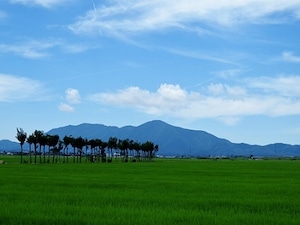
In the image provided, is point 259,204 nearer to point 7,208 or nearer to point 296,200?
point 296,200

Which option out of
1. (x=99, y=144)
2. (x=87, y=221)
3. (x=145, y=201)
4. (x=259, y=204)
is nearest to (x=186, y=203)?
(x=145, y=201)

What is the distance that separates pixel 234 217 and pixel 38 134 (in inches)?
3030

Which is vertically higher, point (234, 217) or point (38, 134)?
point (38, 134)

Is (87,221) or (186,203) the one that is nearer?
(87,221)

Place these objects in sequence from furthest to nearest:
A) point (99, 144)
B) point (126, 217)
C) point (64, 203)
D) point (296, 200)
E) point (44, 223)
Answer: point (99, 144) < point (296, 200) < point (64, 203) < point (126, 217) < point (44, 223)

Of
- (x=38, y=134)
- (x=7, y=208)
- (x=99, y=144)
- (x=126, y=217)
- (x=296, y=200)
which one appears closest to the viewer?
(x=126, y=217)

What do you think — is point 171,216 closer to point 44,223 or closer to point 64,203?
point 44,223

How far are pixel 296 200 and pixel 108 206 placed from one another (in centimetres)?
794

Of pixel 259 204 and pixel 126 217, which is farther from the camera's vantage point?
pixel 259 204

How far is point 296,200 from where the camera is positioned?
59.5 feet

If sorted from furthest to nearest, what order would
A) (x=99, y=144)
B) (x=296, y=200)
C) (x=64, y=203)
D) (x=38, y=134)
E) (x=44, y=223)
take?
(x=99, y=144) → (x=38, y=134) → (x=296, y=200) → (x=64, y=203) → (x=44, y=223)

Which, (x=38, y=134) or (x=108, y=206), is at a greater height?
(x=38, y=134)

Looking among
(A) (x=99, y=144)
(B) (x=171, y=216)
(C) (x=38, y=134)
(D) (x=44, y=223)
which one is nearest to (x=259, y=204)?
(B) (x=171, y=216)

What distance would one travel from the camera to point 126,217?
12992 mm
